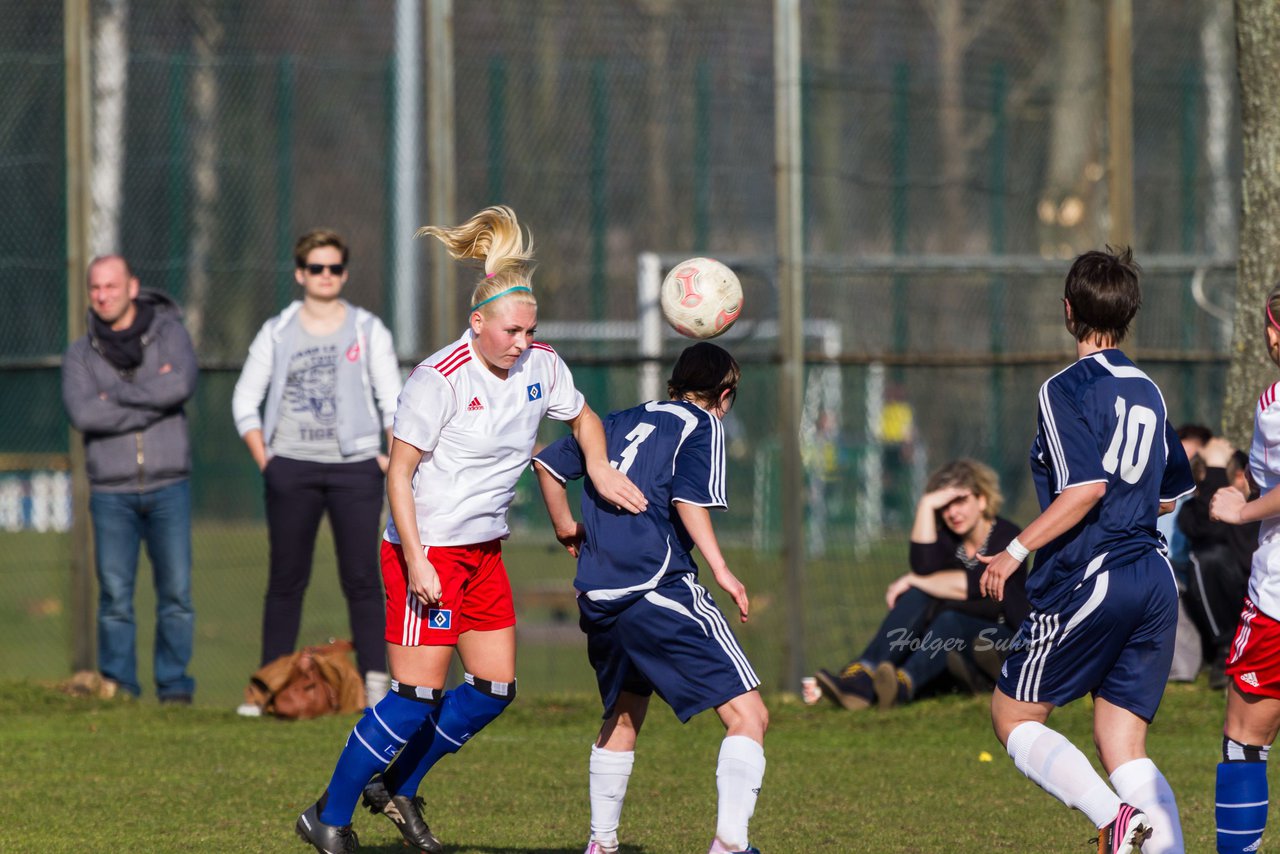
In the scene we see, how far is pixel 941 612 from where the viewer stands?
27.8 feet

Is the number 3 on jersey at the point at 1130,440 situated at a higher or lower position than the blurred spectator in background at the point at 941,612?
higher

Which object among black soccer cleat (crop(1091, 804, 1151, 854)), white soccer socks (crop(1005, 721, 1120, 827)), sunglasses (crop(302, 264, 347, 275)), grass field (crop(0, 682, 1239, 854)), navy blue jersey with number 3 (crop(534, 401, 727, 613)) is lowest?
grass field (crop(0, 682, 1239, 854))

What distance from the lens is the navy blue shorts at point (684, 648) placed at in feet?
16.3

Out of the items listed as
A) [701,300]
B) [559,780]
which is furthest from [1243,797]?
[559,780]

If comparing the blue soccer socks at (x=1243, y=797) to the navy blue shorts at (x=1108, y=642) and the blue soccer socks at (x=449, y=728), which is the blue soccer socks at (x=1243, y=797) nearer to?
the navy blue shorts at (x=1108, y=642)

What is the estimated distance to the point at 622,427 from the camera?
5.20 m

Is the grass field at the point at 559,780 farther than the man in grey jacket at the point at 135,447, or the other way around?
the man in grey jacket at the point at 135,447

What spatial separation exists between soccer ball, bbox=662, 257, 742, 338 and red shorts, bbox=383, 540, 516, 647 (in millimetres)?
1008

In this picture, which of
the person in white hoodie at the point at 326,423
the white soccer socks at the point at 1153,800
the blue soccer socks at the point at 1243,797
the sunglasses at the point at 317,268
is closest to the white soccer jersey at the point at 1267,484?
the blue soccer socks at the point at 1243,797

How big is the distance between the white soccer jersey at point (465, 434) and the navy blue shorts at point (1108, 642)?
1.57 m

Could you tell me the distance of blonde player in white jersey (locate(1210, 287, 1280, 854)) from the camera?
4.71 meters

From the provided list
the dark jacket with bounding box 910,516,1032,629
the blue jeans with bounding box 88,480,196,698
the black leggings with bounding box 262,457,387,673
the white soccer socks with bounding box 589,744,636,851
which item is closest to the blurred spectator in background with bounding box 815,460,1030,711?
the dark jacket with bounding box 910,516,1032,629

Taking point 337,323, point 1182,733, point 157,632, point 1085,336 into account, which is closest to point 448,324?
point 337,323

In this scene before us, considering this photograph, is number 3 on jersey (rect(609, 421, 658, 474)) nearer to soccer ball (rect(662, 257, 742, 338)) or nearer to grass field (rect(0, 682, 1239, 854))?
soccer ball (rect(662, 257, 742, 338))
